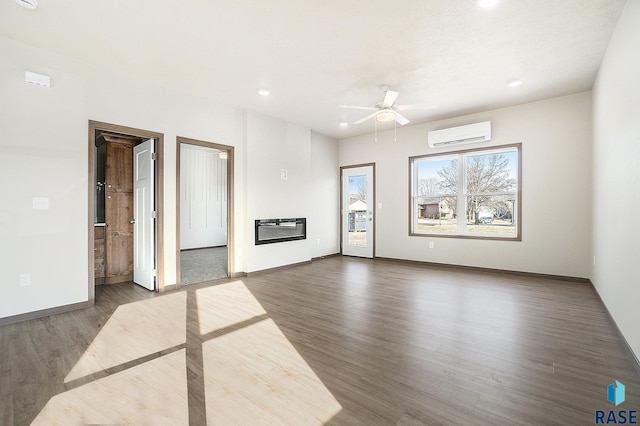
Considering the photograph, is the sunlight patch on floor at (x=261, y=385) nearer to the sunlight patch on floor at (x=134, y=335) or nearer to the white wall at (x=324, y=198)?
the sunlight patch on floor at (x=134, y=335)

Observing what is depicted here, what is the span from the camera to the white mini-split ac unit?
5371mm

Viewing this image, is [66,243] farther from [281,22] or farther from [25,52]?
[281,22]

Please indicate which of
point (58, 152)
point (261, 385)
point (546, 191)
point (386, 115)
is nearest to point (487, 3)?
point (386, 115)

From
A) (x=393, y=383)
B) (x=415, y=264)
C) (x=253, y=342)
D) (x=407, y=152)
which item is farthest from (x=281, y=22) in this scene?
(x=415, y=264)

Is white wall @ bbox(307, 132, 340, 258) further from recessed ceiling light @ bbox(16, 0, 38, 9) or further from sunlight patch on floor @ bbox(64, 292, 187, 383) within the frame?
recessed ceiling light @ bbox(16, 0, 38, 9)

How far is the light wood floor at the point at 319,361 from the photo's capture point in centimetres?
171

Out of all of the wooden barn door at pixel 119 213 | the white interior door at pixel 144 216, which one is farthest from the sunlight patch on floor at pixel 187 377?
the wooden barn door at pixel 119 213

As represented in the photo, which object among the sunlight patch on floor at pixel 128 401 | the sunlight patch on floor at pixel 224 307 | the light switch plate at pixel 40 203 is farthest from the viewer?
the light switch plate at pixel 40 203

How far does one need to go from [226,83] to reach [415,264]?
4958mm

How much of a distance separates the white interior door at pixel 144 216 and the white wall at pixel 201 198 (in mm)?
3574

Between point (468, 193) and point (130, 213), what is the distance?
6151 millimetres

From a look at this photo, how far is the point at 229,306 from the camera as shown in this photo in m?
3.61

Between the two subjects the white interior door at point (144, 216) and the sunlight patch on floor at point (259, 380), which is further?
the white interior door at point (144, 216)

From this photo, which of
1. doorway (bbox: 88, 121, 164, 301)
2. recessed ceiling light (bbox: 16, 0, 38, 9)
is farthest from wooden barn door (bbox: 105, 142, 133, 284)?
recessed ceiling light (bbox: 16, 0, 38, 9)
